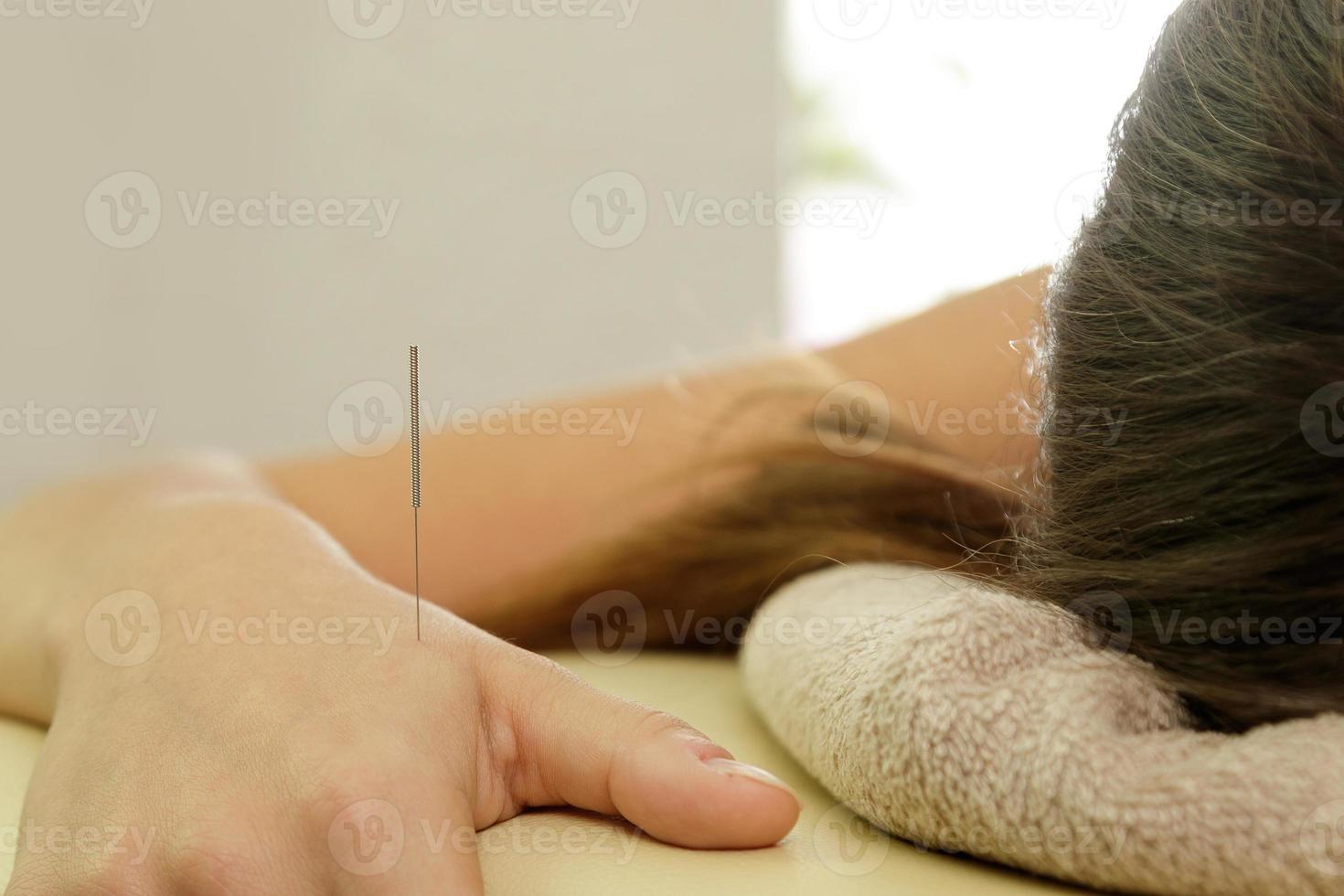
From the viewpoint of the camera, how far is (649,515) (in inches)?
38.0

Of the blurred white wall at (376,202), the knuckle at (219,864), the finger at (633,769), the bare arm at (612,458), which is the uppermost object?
the blurred white wall at (376,202)

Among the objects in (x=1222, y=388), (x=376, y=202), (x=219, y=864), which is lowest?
(x=219, y=864)

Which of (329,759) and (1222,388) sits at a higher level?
(1222,388)

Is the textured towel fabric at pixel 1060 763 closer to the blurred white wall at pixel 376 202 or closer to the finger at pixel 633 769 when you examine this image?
the finger at pixel 633 769

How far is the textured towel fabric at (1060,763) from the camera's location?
41 cm

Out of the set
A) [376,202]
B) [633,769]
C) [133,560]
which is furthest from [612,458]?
[376,202]

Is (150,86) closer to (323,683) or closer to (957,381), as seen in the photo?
(957,381)

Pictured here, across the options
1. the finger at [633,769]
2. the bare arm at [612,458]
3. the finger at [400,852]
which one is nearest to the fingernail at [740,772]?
the finger at [633,769]

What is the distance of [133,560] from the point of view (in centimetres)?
71

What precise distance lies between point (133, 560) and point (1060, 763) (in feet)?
1.84

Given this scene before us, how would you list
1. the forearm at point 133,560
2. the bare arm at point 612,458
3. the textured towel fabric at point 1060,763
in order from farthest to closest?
the bare arm at point 612,458
the forearm at point 133,560
the textured towel fabric at point 1060,763

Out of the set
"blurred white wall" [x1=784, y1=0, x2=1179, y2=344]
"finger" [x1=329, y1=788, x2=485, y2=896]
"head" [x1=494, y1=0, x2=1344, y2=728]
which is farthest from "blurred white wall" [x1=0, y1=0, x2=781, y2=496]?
"finger" [x1=329, y1=788, x2=485, y2=896]

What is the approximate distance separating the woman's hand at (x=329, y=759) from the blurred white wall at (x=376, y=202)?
2.33 meters

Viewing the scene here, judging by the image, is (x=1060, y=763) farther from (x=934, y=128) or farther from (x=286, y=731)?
(x=934, y=128)
